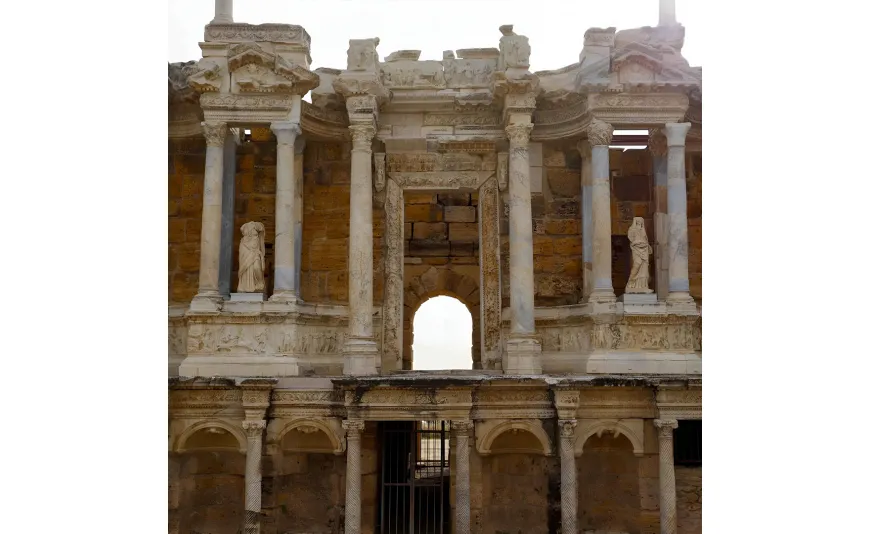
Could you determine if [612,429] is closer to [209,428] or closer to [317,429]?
[317,429]

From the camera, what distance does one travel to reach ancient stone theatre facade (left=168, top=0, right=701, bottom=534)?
1009cm

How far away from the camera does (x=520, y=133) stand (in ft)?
37.1

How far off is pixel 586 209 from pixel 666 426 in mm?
3433

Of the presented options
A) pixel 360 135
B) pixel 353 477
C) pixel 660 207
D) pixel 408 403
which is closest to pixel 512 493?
pixel 408 403

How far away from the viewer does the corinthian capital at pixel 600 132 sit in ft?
36.6

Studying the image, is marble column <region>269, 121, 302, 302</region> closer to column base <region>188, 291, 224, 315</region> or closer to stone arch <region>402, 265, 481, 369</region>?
column base <region>188, 291, 224, 315</region>

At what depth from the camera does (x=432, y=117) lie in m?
12.1

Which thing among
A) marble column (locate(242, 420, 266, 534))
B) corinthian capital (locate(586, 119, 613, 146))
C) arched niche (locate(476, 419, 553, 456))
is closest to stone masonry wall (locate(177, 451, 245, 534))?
marble column (locate(242, 420, 266, 534))

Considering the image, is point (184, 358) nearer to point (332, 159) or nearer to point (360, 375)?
point (360, 375)

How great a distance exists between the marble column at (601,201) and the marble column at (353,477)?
354 cm

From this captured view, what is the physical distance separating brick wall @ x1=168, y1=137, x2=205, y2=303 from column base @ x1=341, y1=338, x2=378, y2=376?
2635mm

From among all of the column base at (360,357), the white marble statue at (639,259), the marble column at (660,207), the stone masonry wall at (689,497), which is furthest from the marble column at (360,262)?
the stone masonry wall at (689,497)

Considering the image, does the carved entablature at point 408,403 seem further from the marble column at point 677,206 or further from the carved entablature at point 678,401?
the marble column at point 677,206

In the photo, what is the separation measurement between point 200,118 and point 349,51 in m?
2.32
